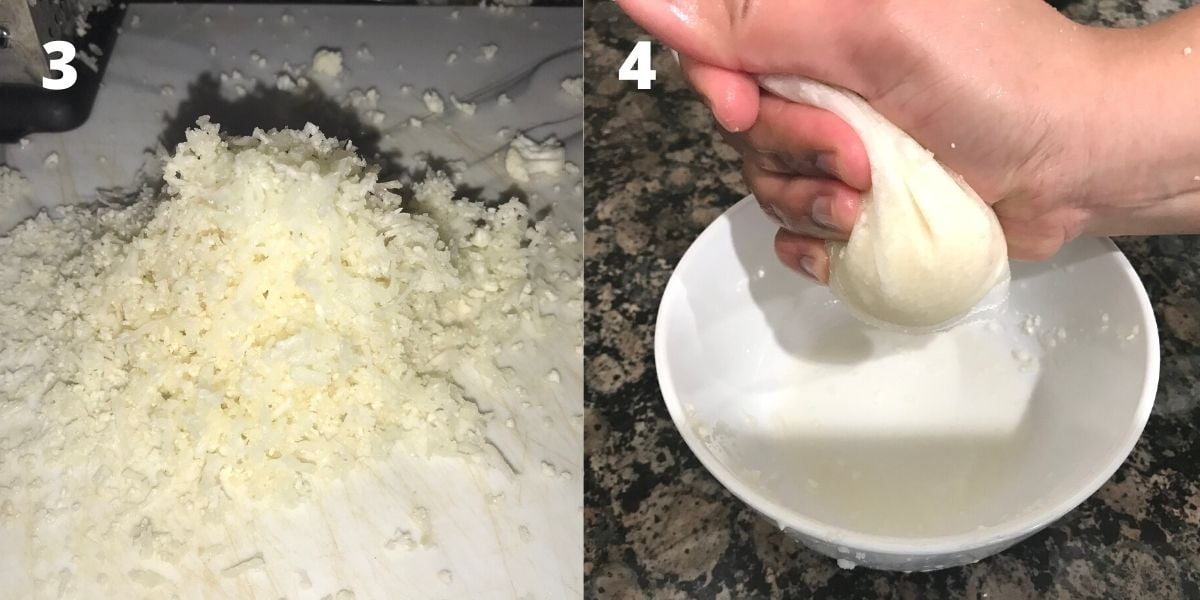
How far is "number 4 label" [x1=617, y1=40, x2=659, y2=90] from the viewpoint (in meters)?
0.79

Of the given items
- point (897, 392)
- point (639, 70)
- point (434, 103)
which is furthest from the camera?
point (434, 103)

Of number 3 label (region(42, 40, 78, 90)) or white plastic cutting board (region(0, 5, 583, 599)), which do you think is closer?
white plastic cutting board (region(0, 5, 583, 599))

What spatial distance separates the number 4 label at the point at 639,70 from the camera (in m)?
0.79

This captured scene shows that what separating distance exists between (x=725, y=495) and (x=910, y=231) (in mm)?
180

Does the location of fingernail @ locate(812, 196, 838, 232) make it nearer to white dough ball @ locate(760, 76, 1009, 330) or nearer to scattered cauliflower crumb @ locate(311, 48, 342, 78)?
white dough ball @ locate(760, 76, 1009, 330)

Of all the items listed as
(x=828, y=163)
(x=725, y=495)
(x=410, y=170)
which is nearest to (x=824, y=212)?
(x=828, y=163)

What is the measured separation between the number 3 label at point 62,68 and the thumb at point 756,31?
0.70 meters

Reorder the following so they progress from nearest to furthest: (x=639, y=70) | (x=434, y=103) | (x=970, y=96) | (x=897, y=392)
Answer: (x=970, y=96), (x=897, y=392), (x=639, y=70), (x=434, y=103)

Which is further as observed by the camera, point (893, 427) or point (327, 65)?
point (327, 65)

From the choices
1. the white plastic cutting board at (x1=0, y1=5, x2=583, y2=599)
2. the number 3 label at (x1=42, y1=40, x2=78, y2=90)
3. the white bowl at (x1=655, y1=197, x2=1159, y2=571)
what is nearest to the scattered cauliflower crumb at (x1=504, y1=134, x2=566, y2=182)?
the white plastic cutting board at (x1=0, y1=5, x2=583, y2=599)

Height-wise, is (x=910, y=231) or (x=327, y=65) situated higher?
(x=910, y=231)

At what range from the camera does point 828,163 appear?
20.0 inches

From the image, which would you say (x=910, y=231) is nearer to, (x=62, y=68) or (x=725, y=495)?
(x=725, y=495)

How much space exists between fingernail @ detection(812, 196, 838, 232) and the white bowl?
0.06m
